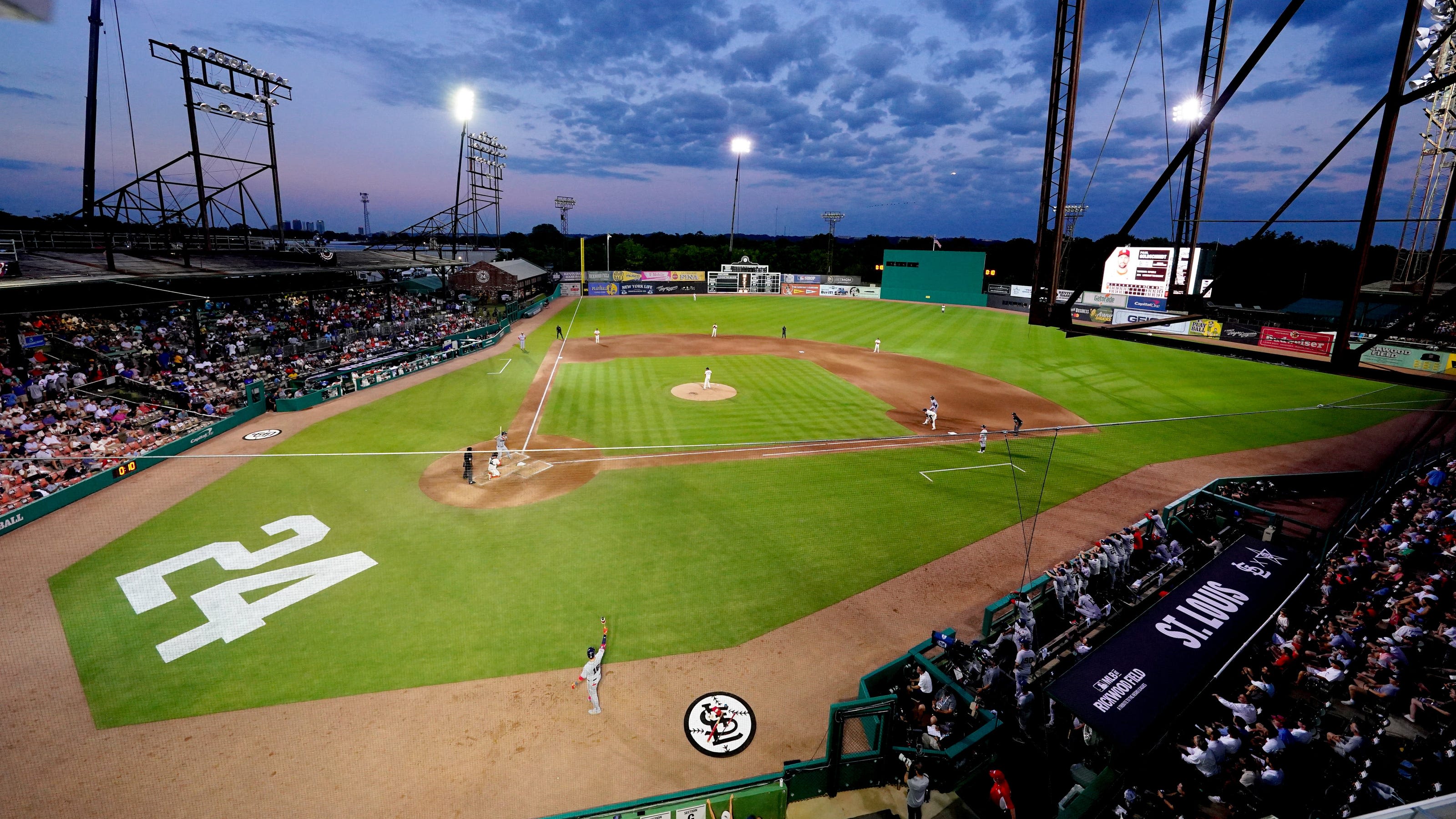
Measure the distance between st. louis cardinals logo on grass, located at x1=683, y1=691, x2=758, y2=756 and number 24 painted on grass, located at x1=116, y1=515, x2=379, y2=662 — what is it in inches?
385

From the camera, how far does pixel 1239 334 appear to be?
44438mm

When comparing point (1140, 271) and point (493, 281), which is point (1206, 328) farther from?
point (493, 281)

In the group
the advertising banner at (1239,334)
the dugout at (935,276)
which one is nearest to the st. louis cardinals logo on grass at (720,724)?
the advertising banner at (1239,334)

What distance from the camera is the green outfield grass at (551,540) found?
12320mm

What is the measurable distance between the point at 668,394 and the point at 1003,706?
24454 millimetres

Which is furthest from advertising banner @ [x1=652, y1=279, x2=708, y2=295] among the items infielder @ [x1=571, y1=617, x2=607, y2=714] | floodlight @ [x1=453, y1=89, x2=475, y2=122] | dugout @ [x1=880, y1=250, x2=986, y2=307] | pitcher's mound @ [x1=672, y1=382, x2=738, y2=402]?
infielder @ [x1=571, y1=617, x2=607, y2=714]

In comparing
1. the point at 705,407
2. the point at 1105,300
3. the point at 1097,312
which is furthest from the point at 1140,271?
the point at 705,407

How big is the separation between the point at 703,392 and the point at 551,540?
1709cm

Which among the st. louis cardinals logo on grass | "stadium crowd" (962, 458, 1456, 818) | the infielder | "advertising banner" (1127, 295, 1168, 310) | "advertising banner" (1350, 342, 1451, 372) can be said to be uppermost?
"advertising banner" (1127, 295, 1168, 310)

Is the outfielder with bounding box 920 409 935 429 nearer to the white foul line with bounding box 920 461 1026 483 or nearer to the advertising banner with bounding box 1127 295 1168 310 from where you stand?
the white foul line with bounding box 920 461 1026 483

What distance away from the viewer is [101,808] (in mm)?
9172

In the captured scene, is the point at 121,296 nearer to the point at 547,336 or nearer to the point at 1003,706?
the point at 547,336

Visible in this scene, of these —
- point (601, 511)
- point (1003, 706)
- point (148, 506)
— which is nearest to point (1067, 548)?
point (1003, 706)

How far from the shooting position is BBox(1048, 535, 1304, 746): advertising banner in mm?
9305
